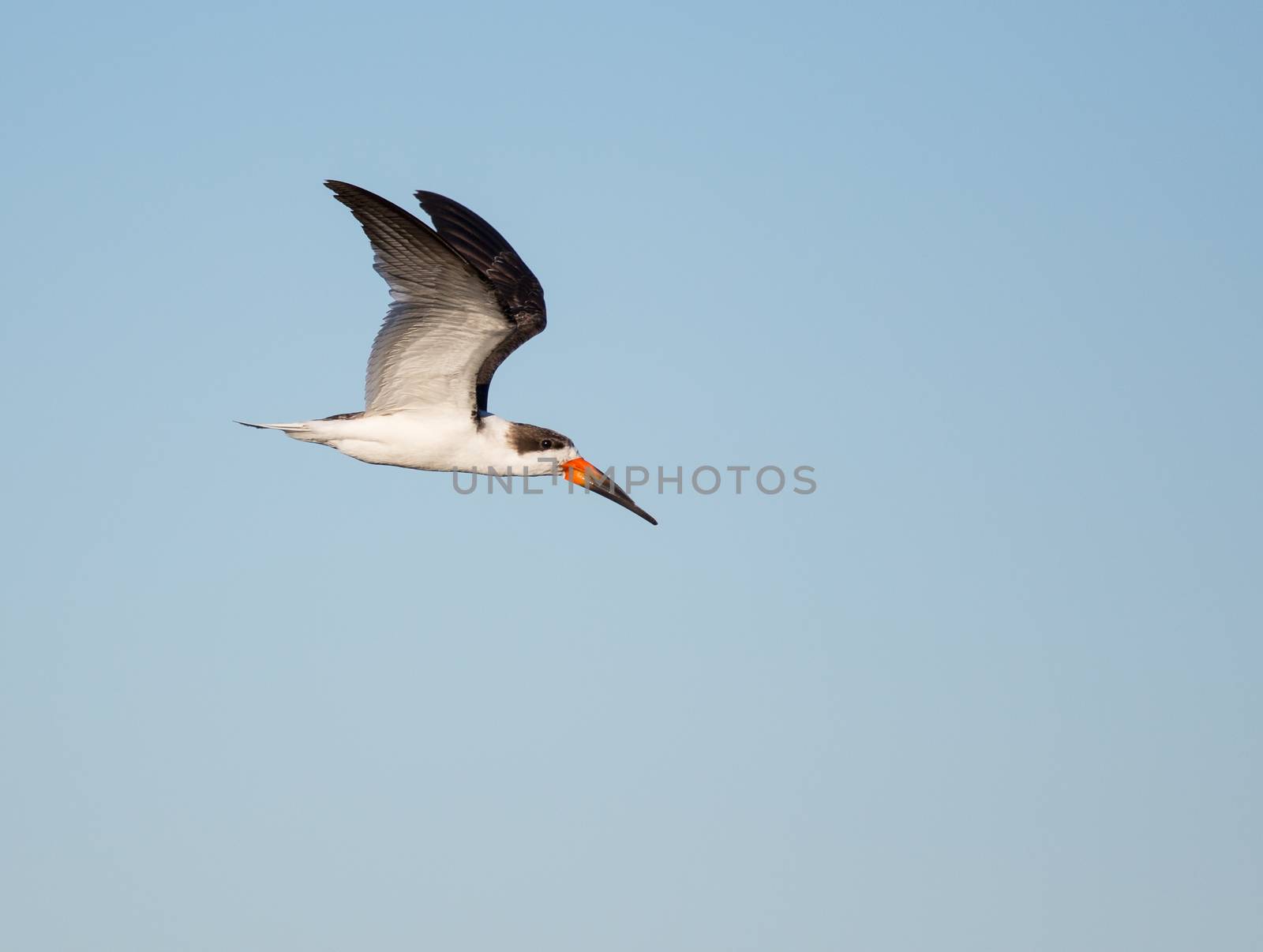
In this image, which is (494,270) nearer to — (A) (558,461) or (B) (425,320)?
(B) (425,320)

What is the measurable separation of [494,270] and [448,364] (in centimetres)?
131

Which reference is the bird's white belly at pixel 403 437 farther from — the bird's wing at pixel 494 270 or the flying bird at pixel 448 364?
the bird's wing at pixel 494 270

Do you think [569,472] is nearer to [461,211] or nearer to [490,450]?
[490,450]

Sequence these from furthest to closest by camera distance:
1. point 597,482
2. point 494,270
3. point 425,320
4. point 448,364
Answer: point 597,482, point 494,270, point 448,364, point 425,320

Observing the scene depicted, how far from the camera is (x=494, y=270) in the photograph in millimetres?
16703

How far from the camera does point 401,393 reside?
53.9 ft

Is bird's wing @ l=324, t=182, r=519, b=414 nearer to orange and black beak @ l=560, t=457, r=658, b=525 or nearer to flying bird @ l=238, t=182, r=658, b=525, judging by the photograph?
flying bird @ l=238, t=182, r=658, b=525

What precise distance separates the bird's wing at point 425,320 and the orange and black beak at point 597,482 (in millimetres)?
1603

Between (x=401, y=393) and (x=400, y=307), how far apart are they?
1.16 m

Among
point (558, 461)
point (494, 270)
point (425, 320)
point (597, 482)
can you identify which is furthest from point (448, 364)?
point (597, 482)

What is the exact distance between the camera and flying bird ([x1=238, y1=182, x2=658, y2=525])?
50.4ft

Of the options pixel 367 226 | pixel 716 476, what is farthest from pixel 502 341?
pixel 716 476

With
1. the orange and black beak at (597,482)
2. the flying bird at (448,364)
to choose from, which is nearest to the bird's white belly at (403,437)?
the flying bird at (448,364)

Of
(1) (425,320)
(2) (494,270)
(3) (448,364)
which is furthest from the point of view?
(2) (494,270)
